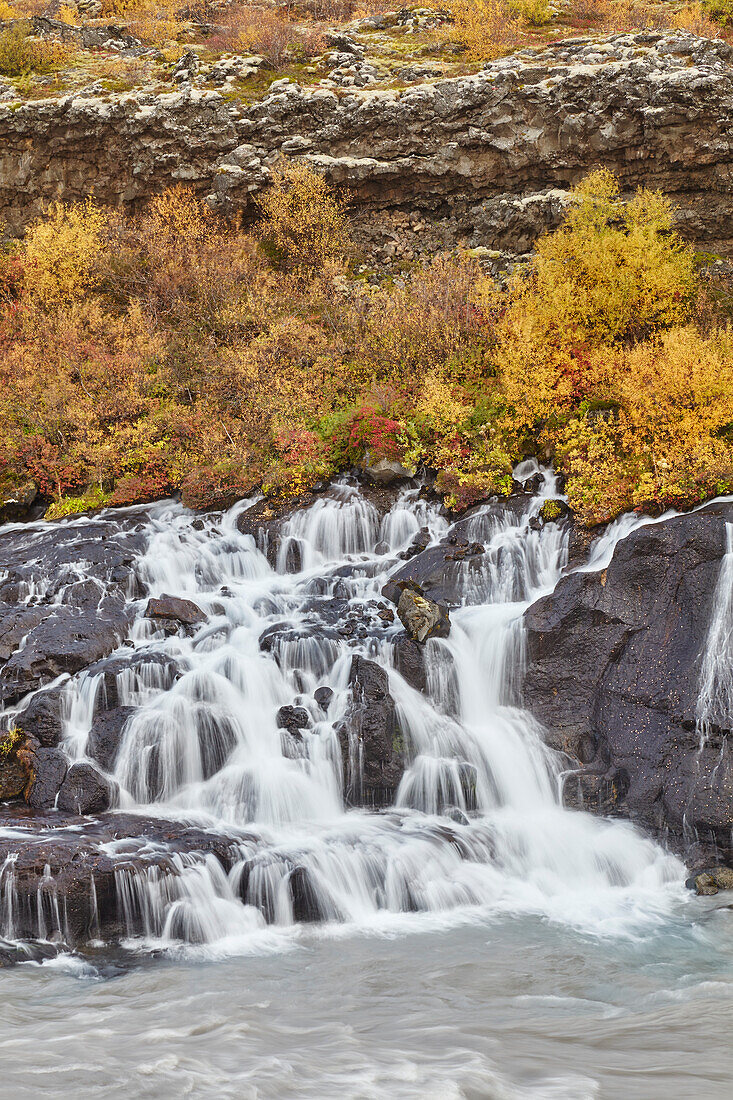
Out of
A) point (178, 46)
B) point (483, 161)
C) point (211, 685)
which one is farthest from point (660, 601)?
point (178, 46)

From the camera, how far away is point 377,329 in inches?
1035

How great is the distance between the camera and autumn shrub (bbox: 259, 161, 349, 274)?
33406mm

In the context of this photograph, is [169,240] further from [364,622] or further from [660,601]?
[660,601]

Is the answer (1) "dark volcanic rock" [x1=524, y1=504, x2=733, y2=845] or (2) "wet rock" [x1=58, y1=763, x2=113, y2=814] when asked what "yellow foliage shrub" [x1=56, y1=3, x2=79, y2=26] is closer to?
(2) "wet rock" [x1=58, y1=763, x2=113, y2=814]

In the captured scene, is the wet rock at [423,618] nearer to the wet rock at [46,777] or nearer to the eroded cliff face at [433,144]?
the wet rock at [46,777]

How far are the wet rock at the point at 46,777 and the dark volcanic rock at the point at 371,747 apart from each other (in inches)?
205

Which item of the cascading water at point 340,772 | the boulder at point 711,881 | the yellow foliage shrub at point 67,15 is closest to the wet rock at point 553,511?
the cascading water at point 340,772

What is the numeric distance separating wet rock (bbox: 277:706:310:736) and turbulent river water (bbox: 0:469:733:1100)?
237mm

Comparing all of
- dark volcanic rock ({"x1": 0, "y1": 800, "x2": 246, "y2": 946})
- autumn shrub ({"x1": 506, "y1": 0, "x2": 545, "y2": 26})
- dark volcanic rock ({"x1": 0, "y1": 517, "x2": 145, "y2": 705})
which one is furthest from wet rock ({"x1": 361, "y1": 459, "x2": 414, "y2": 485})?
autumn shrub ({"x1": 506, "y1": 0, "x2": 545, "y2": 26})

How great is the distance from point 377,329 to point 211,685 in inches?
617

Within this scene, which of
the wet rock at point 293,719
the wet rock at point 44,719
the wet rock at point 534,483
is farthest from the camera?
the wet rock at point 534,483

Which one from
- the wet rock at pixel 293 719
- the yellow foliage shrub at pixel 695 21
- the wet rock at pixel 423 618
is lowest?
the wet rock at pixel 293 719

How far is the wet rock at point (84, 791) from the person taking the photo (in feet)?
43.5

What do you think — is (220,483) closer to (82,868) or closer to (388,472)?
(388,472)
